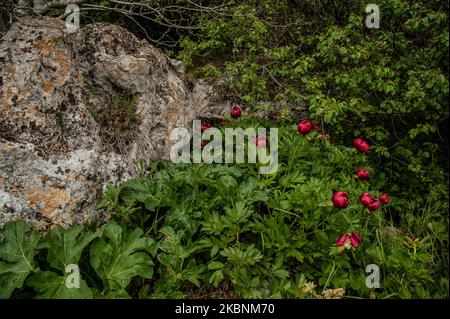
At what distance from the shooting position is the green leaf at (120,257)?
2287 mm

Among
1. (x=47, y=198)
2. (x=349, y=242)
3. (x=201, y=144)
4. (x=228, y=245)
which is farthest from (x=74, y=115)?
(x=349, y=242)

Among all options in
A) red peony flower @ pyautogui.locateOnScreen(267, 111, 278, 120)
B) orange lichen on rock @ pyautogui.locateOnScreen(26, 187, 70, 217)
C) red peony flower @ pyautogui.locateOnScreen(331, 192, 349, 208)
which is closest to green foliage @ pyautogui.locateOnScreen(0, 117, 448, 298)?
red peony flower @ pyautogui.locateOnScreen(331, 192, 349, 208)

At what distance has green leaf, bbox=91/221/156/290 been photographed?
7.50 ft

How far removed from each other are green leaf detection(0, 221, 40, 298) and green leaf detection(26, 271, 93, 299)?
7cm

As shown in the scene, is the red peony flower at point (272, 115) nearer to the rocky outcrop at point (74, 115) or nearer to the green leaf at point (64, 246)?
the rocky outcrop at point (74, 115)

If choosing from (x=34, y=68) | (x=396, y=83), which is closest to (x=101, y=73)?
(x=34, y=68)

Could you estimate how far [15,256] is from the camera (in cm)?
229

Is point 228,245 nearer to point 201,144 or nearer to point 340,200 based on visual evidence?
point 340,200

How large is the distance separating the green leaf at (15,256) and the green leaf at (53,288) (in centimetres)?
7

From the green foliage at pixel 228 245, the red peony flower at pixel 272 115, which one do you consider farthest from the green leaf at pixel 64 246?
the red peony flower at pixel 272 115

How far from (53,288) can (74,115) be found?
1.51 meters

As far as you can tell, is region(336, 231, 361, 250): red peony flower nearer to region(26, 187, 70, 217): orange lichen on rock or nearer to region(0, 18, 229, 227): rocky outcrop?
region(0, 18, 229, 227): rocky outcrop

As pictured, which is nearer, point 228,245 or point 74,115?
point 228,245

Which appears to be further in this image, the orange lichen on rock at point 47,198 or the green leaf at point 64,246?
the orange lichen on rock at point 47,198
